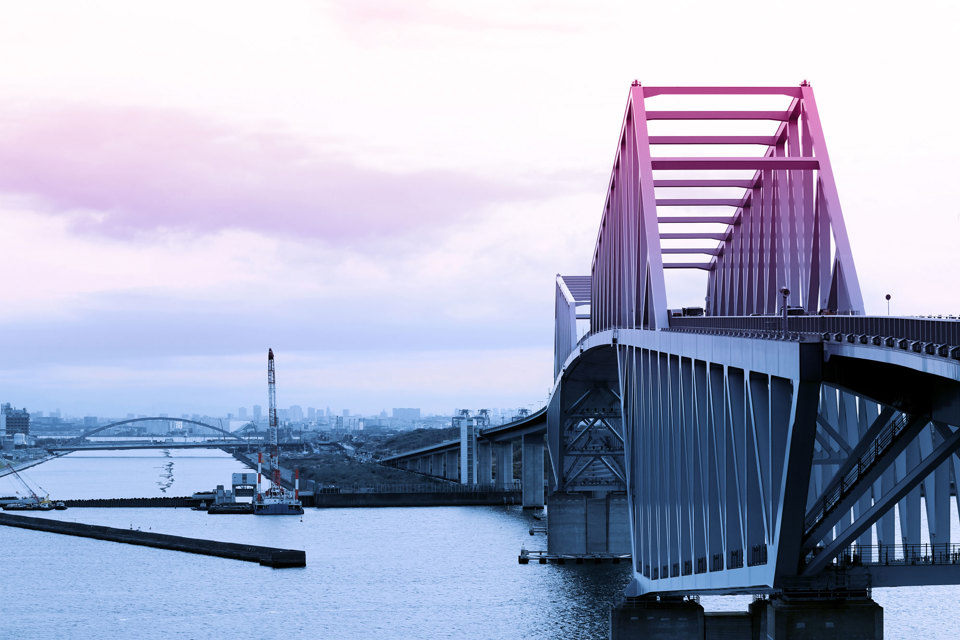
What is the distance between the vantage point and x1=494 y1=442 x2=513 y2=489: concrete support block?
151 metres

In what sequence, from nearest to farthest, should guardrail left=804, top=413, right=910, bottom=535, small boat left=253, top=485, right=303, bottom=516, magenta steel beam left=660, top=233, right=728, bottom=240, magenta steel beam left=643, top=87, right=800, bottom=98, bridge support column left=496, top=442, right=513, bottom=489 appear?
1. guardrail left=804, top=413, right=910, bottom=535
2. magenta steel beam left=643, top=87, right=800, bottom=98
3. magenta steel beam left=660, top=233, right=728, bottom=240
4. small boat left=253, top=485, right=303, bottom=516
5. bridge support column left=496, top=442, right=513, bottom=489

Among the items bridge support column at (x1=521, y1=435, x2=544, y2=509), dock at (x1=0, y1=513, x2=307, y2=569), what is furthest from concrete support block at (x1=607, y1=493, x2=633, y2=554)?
bridge support column at (x1=521, y1=435, x2=544, y2=509)

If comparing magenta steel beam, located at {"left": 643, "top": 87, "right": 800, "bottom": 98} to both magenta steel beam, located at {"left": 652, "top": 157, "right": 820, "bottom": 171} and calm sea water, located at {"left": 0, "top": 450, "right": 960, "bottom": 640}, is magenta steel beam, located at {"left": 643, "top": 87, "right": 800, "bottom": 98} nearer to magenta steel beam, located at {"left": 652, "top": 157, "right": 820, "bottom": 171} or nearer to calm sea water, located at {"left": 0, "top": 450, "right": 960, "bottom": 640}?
magenta steel beam, located at {"left": 652, "top": 157, "right": 820, "bottom": 171}

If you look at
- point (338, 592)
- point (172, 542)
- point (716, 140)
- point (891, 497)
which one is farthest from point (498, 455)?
point (891, 497)

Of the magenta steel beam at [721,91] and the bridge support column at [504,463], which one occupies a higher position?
the magenta steel beam at [721,91]

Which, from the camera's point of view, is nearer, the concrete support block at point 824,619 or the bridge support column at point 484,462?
the concrete support block at point 824,619

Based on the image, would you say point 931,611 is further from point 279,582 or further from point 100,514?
Result: point 100,514

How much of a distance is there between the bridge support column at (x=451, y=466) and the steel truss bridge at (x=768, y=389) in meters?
104

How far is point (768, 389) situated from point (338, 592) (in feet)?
153

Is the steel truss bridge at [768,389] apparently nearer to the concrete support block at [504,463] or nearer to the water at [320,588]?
the water at [320,588]

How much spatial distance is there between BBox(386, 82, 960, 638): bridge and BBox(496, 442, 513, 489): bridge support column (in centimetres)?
7804

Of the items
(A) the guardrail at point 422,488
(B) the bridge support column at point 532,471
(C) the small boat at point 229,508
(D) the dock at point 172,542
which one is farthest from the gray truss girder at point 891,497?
(A) the guardrail at point 422,488

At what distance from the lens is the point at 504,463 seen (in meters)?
154

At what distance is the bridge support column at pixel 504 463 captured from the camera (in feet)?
497
